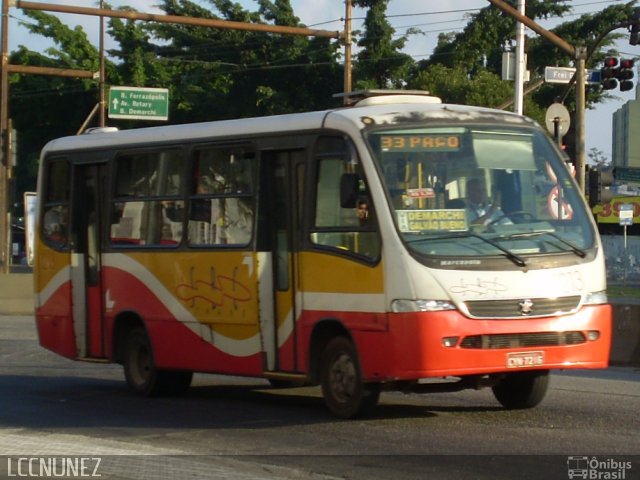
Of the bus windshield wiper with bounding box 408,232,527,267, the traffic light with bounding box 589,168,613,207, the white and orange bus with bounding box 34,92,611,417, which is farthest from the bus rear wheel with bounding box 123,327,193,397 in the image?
the traffic light with bounding box 589,168,613,207

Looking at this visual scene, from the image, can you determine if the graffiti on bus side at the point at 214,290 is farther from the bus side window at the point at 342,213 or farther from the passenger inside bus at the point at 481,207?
the passenger inside bus at the point at 481,207

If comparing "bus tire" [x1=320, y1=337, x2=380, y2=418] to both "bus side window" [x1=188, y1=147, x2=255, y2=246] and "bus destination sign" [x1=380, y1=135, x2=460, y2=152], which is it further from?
"bus destination sign" [x1=380, y1=135, x2=460, y2=152]

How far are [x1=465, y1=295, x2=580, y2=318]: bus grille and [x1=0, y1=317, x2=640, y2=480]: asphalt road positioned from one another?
0.93 meters

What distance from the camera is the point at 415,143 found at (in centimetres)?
1098

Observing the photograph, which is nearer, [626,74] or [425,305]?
[425,305]

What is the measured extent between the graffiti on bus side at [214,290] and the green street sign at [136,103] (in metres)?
19.5

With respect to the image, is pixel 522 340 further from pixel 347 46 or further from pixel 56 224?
pixel 347 46

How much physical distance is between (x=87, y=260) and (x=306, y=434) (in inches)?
195

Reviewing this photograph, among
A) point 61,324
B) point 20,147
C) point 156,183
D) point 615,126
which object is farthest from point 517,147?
point 615,126

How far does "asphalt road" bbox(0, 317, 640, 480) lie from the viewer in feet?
28.7

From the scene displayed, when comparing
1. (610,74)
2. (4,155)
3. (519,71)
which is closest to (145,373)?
(610,74)

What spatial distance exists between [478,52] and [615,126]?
70.5 m

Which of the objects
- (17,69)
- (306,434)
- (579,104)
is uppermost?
(17,69)

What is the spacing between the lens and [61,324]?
14.9 meters
